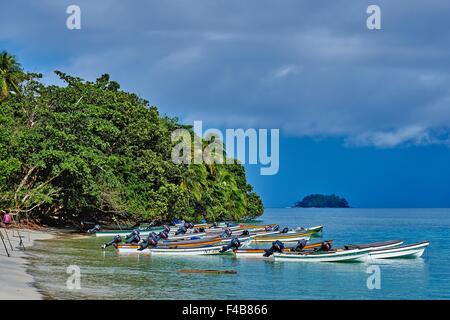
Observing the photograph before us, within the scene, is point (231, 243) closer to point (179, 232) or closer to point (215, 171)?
point (179, 232)

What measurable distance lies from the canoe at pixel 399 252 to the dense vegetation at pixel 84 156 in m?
17.6

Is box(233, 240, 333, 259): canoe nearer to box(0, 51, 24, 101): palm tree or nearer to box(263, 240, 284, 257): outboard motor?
box(263, 240, 284, 257): outboard motor

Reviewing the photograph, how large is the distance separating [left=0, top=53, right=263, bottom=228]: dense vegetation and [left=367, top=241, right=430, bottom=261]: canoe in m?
17.6

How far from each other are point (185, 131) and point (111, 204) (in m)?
19.5

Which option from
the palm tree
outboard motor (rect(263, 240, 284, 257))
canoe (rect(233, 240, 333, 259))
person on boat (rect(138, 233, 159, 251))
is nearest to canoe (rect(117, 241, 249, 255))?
person on boat (rect(138, 233, 159, 251))

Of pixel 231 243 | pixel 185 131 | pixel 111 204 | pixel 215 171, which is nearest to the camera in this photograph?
pixel 231 243

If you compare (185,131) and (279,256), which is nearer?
(279,256)

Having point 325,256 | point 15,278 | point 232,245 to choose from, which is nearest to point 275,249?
point 325,256

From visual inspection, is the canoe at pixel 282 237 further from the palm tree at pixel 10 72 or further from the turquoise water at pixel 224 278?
the palm tree at pixel 10 72

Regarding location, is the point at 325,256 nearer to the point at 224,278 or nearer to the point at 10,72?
the point at 224,278

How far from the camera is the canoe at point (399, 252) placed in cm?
2614

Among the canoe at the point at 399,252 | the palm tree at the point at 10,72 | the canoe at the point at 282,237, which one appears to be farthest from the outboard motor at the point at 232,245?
the palm tree at the point at 10,72

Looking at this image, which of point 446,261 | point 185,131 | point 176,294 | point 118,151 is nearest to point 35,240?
point 118,151

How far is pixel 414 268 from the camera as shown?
25.1m
